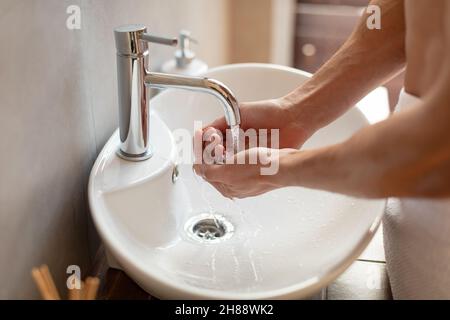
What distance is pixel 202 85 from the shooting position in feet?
2.45

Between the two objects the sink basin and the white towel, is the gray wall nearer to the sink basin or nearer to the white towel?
the sink basin

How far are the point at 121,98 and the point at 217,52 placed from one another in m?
0.85

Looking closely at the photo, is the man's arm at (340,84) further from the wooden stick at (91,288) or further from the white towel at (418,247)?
the wooden stick at (91,288)

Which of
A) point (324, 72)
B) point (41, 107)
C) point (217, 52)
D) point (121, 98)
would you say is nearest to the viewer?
point (41, 107)

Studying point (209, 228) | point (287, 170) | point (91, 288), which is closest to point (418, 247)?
point (287, 170)

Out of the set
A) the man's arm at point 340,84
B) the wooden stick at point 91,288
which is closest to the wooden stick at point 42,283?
the wooden stick at point 91,288

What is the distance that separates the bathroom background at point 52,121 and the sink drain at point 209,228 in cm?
15

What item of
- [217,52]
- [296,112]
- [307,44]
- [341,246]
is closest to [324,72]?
[296,112]

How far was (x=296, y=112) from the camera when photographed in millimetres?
937

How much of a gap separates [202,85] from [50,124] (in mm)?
198

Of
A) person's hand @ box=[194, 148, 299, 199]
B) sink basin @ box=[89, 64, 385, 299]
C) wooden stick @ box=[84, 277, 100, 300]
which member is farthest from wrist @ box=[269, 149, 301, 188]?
wooden stick @ box=[84, 277, 100, 300]

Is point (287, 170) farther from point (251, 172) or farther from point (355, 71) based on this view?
point (355, 71)
